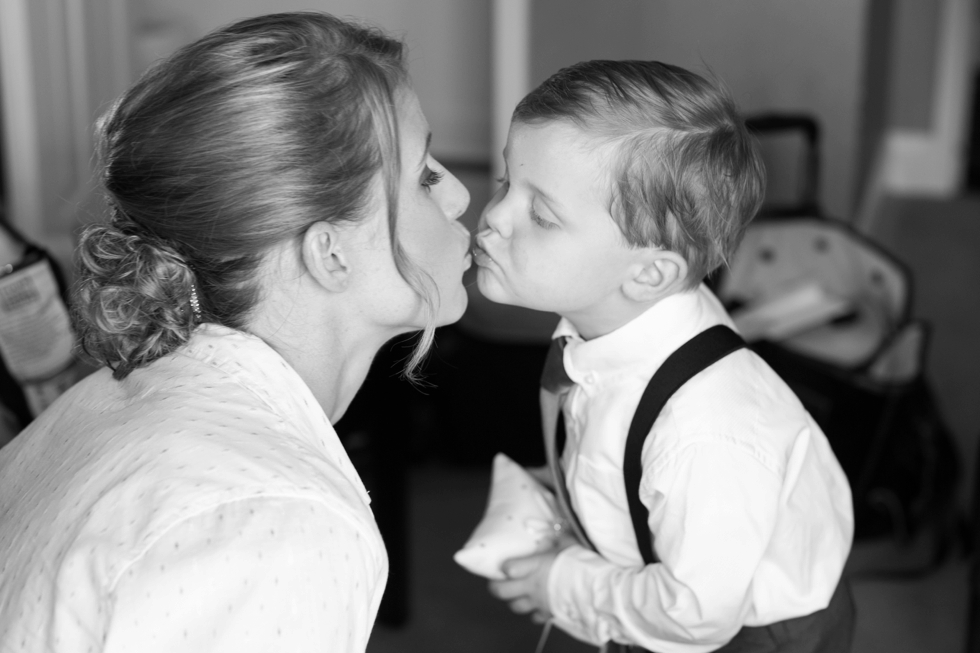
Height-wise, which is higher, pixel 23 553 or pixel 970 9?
pixel 970 9

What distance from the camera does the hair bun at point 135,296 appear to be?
3.32 ft

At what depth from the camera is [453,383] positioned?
2793 millimetres

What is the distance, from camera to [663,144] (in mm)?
1075

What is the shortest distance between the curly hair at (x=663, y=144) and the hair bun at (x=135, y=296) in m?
0.42

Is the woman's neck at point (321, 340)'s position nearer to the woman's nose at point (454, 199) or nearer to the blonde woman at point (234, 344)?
the blonde woman at point (234, 344)

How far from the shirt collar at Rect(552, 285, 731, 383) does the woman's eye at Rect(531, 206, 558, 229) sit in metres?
0.14

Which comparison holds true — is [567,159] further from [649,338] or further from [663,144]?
[649,338]

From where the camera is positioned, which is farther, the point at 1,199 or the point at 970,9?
the point at 970,9

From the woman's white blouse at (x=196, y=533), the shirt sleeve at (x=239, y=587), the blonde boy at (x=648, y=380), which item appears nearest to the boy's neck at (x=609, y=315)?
the blonde boy at (x=648, y=380)

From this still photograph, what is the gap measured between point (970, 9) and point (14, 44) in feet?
9.00

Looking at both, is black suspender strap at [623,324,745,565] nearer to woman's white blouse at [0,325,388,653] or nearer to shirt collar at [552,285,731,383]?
shirt collar at [552,285,731,383]

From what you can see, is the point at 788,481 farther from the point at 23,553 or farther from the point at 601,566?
the point at 23,553

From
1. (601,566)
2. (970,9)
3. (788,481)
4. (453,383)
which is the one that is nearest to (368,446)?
(453,383)

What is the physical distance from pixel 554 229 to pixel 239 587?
1.71 ft
